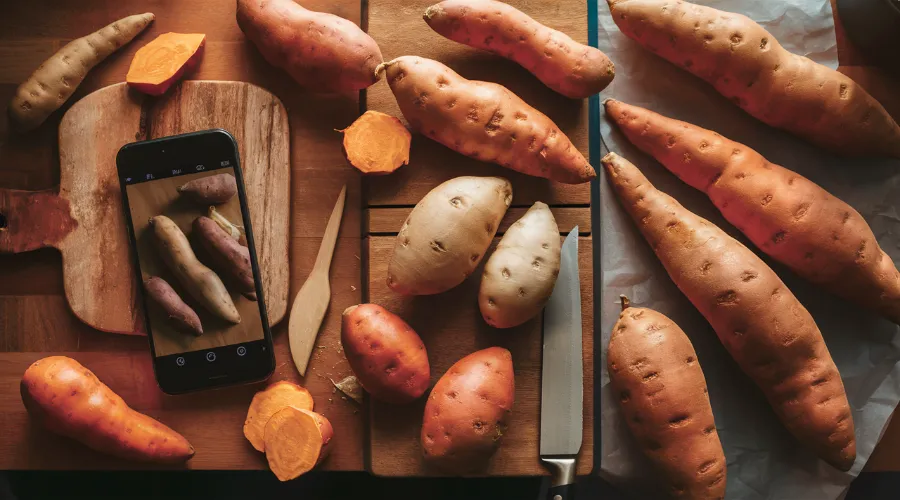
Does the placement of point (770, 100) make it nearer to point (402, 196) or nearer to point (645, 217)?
point (645, 217)

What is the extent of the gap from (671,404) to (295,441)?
0.58m

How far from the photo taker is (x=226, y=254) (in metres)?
1.04

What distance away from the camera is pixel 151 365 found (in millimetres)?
1090

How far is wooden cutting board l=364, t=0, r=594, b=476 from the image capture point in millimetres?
1032

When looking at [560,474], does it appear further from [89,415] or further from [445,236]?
[89,415]

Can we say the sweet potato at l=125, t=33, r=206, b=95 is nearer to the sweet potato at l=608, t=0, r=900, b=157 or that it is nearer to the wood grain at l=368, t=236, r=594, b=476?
the wood grain at l=368, t=236, r=594, b=476

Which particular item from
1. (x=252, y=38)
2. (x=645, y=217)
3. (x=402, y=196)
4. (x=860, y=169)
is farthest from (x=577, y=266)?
(x=252, y=38)

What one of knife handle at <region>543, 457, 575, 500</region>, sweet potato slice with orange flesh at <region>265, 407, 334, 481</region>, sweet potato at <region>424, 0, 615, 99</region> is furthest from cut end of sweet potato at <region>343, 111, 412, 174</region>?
knife handle at <region>543, 457, 575, 500</region>

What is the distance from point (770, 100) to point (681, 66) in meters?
0.16

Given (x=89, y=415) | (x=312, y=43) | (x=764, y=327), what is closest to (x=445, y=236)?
(x=312, y=43)

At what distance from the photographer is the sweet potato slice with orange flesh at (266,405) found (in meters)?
1.05

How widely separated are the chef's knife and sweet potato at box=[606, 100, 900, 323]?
0.24 meters

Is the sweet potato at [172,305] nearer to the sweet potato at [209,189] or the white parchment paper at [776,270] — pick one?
the sweet potato at [209,189]

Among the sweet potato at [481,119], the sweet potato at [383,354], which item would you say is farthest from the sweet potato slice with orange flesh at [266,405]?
the sweet potato at [481,119]
